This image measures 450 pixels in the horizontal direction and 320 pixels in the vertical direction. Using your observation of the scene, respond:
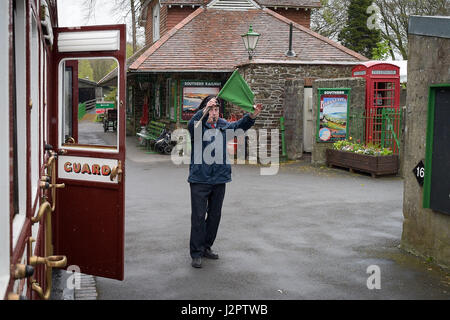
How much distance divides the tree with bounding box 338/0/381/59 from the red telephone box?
24859mm

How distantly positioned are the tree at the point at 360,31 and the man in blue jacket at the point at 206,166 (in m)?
35.4

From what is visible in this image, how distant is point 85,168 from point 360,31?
3718cm

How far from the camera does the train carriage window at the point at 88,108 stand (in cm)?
692

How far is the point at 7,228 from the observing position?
7.68 ft

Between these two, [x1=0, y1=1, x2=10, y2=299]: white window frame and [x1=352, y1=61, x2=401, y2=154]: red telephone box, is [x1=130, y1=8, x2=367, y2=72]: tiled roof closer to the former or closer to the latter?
[x1=352, y1=61, x2=401, y2=154]: red telephone box

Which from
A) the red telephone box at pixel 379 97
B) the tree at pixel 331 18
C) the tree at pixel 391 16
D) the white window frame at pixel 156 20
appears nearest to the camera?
the red telephone box at pixel 379 97

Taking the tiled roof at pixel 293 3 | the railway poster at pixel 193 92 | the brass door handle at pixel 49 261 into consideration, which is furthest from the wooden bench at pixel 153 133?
the brass door handle at pixel 49 261

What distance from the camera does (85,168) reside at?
5984 mm

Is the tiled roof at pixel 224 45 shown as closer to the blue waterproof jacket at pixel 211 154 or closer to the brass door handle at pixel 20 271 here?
the blue waterproof jacket at pixel 211 154

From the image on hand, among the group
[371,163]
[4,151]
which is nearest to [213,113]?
[4,151]

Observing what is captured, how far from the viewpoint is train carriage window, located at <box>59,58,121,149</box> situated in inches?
273
